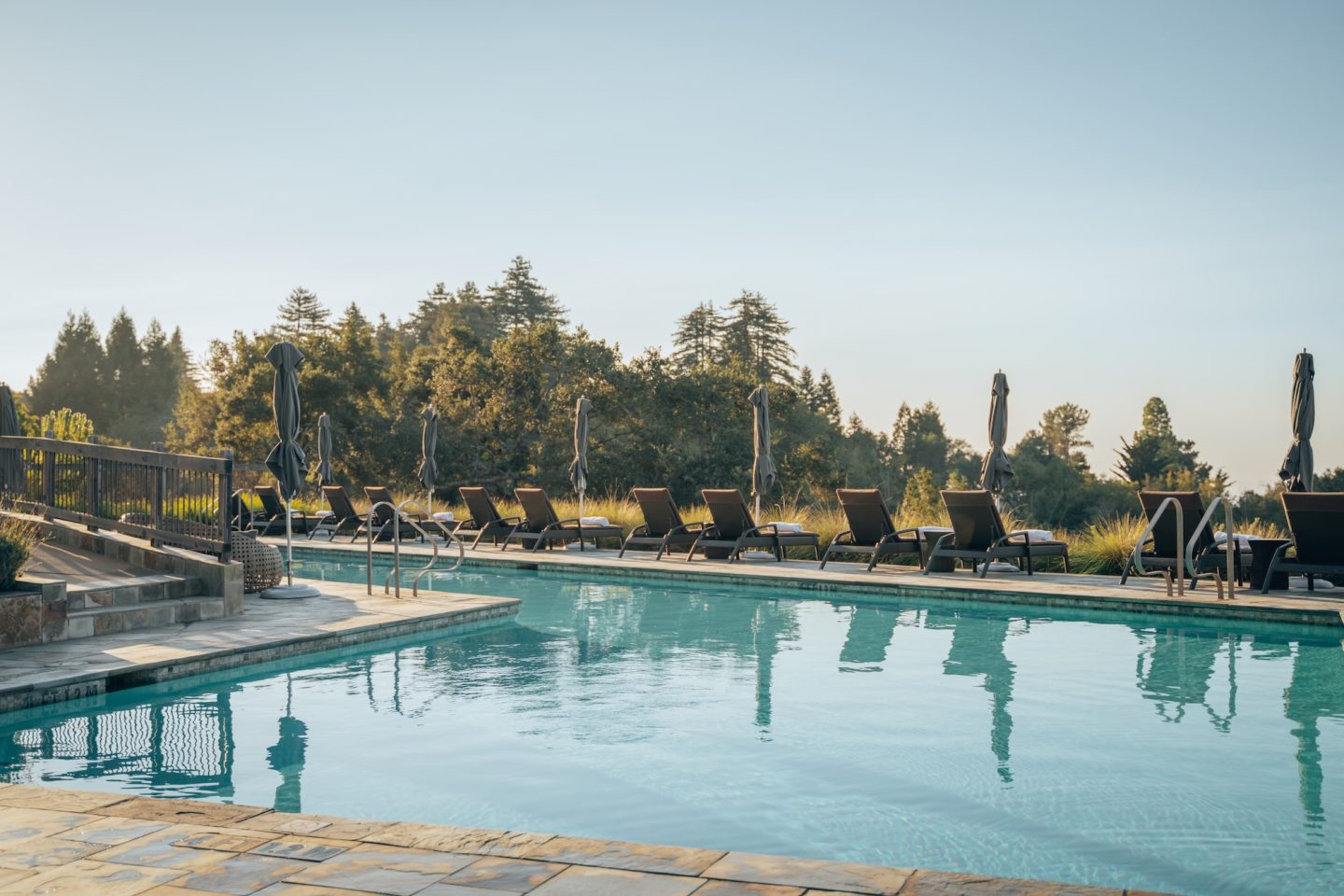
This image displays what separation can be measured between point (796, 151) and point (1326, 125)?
9546 millimetres

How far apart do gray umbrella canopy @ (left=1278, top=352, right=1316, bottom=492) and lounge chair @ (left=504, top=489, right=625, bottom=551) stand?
26.0 ft

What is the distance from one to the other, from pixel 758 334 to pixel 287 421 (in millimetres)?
50516

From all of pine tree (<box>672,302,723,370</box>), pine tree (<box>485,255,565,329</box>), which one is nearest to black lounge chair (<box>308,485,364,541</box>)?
pine tree (<box>485,255,565,329</box>)

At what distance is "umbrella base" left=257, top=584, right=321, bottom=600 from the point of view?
385 inches

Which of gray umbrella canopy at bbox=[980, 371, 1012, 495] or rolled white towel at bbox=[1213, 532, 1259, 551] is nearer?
rolled white towel at bbox=[1213, 532, 1259, 551]

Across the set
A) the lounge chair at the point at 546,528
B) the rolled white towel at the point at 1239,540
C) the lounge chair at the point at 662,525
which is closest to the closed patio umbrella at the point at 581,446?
the lounge chair at the point at 546,528

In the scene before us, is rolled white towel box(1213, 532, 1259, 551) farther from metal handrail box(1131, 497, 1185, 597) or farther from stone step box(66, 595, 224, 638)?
stone step box(66, 595, 224, 638)

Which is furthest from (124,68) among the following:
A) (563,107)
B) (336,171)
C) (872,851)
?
(872,851)

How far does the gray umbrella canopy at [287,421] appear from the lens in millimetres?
10336

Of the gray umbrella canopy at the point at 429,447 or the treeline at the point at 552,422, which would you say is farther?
the treeline at the point at 552,422

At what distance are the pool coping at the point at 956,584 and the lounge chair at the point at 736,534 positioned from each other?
226 millimetres

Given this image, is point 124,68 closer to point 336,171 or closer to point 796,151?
point 336,171

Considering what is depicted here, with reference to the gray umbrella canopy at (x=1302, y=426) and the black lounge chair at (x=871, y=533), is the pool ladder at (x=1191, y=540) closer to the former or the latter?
the gray umbrella canopy at (x=1302, y=426)

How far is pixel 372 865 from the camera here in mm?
2996
